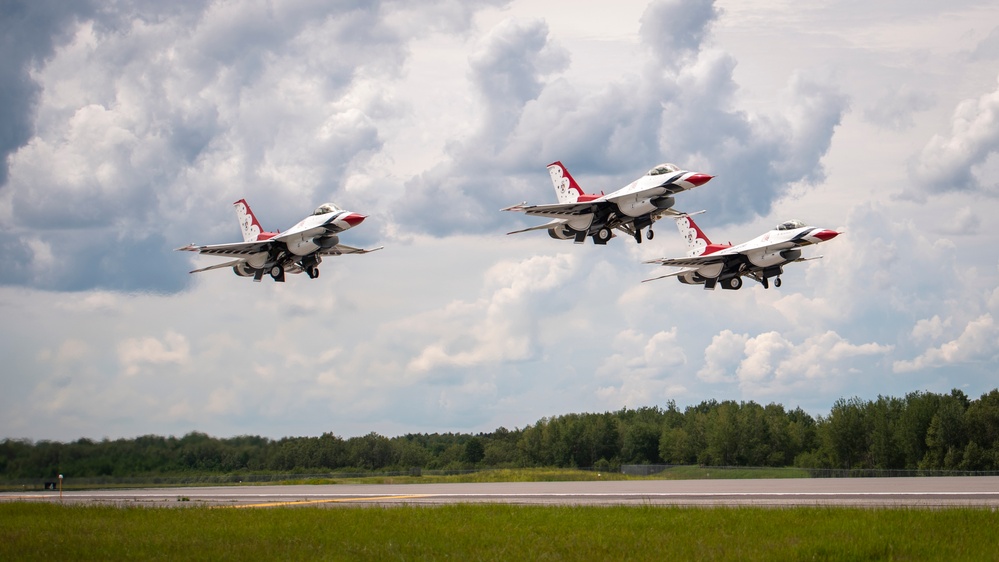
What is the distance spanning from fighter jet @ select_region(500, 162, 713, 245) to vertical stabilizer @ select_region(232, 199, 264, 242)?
15032 millimetres

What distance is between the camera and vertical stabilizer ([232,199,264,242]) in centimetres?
5559

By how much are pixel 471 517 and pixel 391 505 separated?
21.0 ft

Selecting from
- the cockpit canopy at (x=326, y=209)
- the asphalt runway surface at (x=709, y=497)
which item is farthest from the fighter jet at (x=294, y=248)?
the asphalt runway surface at (x=709, y=497)

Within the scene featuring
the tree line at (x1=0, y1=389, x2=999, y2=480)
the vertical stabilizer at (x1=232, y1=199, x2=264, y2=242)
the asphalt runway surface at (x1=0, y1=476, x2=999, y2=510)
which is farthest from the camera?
the vertical stabilizer at (x1=232, y1=199, x2=264, y2=242)

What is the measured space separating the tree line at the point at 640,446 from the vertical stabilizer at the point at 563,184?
2109 cm

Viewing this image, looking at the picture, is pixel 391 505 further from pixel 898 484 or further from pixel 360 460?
pixel 360 460

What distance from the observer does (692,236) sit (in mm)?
61469

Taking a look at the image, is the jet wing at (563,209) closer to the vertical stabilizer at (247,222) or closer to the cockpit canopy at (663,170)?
the cockpit canopy at (663,170)

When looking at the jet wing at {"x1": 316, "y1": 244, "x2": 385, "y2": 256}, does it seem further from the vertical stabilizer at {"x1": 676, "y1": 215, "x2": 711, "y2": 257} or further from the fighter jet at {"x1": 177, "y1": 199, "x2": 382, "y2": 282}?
the vertical stabilizer at {"x1": 676, "y1": 215, "x2": 711, "y2": 257}

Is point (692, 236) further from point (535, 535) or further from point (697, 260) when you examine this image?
point (535, 535)

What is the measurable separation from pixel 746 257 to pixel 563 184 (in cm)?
1122

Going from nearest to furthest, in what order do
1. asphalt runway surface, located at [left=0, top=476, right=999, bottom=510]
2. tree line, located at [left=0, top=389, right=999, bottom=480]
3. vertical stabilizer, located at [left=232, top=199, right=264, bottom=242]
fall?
1. asphalt runway surface, located at [left=0, top=476, right=999, bottom=510]
2. tree line, located at [left=0, top=389, right=999, bottom=480]
3. vertical stabilizer, located at [left=232, top=199, right=264, bottom=242]

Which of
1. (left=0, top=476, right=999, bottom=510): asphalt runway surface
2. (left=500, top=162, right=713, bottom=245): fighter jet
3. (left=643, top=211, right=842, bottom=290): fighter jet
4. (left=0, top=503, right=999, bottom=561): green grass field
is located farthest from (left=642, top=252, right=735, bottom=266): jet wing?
(left=0, top=503, right=999, bottom=561): green grass field

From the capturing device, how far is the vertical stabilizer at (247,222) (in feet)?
182
